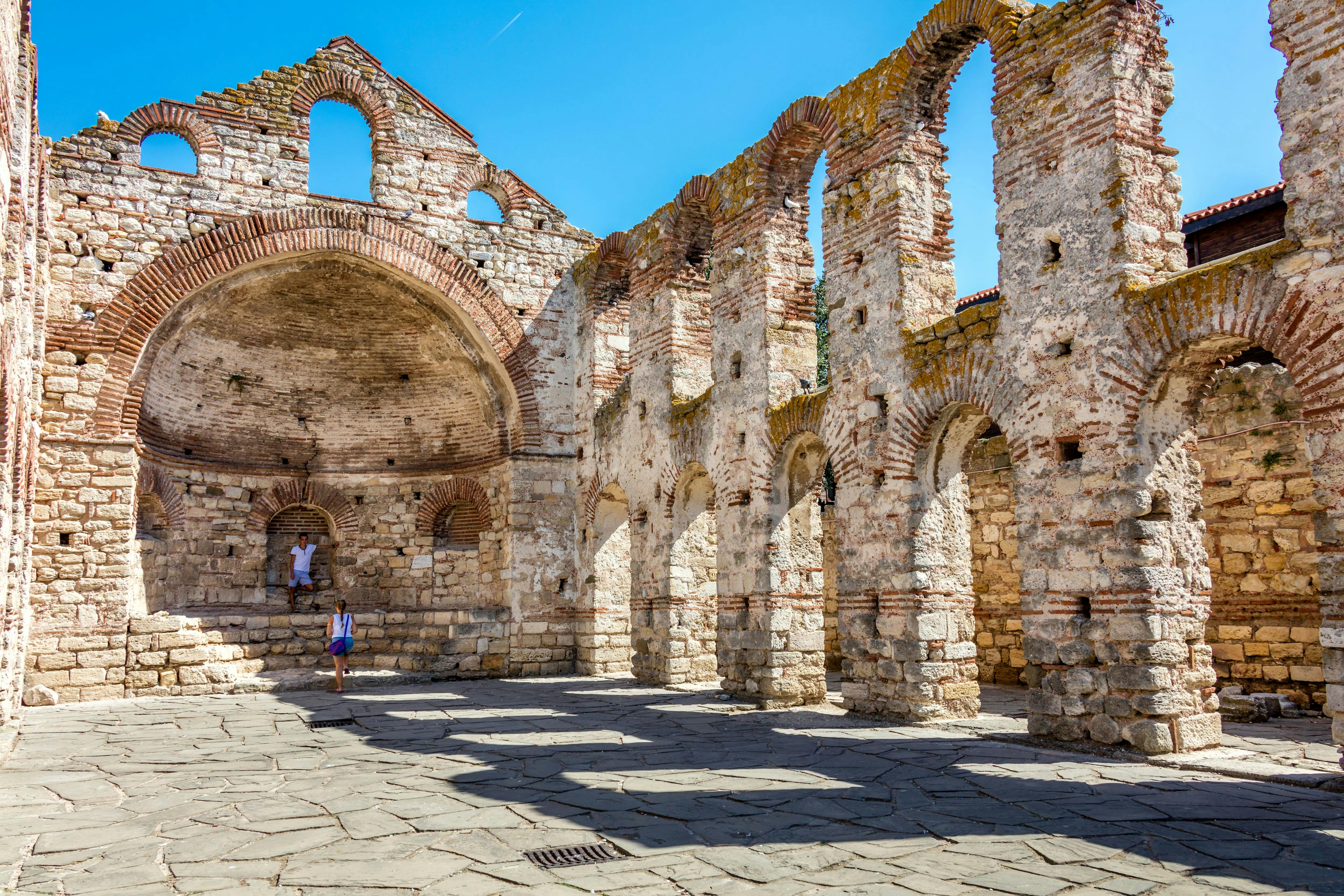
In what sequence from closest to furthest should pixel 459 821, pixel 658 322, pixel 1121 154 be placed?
1. pixel 459 821
2. pixel 1121 154
3. pixel 658 322

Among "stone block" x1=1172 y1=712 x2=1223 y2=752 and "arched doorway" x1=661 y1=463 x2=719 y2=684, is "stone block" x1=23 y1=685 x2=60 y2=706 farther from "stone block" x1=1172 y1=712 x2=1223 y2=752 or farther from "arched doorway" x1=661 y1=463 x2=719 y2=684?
"stone block" x1=1172 y1=712 x2=1223 y2=752

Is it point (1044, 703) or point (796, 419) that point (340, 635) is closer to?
point (796, 419)

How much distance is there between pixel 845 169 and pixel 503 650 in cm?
819

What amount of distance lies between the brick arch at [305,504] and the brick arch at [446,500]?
1055 millimetres

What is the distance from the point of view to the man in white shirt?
14.9m

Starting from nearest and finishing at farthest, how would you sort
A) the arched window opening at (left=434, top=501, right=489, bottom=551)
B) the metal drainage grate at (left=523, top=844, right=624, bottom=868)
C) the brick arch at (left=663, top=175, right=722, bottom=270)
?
the metal drainage grate at (left=523, top=844, right=624, bottom=868), the brick arch at (left=663, top=175, right=722, bottom=270), the arched window opening at (left=434, top=501, right=489, bottom=551)

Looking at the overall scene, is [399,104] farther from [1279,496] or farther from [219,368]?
[1279,496]

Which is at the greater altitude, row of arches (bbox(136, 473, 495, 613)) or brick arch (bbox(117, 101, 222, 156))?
brick arch (bbox(117, 101, 222, 156))

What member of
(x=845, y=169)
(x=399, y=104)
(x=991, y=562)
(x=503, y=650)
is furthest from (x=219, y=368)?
(x=991, y=562)

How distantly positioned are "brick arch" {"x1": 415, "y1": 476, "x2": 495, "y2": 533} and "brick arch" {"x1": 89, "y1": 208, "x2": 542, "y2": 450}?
4.53 feet

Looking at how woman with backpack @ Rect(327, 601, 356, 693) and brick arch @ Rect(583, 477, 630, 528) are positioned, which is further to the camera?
brick arch @ Rect(583, 477, 630, 528)

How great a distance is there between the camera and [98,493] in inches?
456

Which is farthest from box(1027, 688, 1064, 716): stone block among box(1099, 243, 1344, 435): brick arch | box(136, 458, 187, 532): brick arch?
box(136, 458, 187, 532): brick arch

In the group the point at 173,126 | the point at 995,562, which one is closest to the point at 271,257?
the point at 173,126
